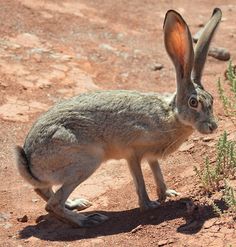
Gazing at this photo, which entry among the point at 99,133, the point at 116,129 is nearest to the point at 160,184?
the point at 116,129

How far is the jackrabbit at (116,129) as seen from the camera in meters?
6.51

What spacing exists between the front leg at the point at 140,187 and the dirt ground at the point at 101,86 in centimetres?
9

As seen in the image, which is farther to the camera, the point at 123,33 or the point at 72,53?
the point at 123,33

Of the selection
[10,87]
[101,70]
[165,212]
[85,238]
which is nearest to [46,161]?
[85,238]

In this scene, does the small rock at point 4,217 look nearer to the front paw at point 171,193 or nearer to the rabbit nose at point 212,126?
the front paw at point 171,193

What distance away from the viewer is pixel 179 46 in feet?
21.6

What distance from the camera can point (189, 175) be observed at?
746cm

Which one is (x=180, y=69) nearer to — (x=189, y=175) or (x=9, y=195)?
(x=189, y=175)

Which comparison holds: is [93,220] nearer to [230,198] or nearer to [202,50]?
[230,198]

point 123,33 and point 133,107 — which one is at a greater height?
point 133,107

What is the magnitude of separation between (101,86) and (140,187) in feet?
12.6

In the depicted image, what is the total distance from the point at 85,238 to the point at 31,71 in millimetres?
4676

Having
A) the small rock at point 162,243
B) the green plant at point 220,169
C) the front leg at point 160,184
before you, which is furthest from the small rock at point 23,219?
the green plant at point 220,169

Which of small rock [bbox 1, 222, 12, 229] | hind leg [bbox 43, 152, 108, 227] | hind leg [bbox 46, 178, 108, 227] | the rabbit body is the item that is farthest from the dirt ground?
the rabbit body
